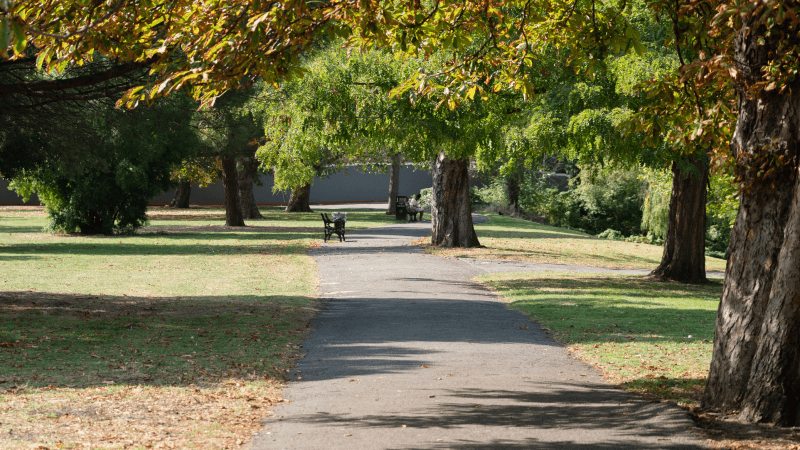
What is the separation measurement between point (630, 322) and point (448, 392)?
17.6 feet

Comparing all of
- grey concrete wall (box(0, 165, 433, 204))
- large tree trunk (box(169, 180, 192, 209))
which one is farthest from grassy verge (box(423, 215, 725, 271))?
grey concrete wall (box(0, 165, 433, 204))

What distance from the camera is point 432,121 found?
15438 mm

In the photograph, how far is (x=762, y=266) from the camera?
229 inches

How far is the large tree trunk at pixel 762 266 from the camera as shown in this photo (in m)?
5.62

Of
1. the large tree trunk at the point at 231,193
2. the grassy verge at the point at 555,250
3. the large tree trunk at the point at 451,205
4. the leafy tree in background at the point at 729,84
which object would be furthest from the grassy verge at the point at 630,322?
the large tree trunk at the point at 231,193

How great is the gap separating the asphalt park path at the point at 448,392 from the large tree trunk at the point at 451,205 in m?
10.0

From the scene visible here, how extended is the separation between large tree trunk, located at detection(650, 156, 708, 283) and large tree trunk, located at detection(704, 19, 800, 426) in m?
11.4

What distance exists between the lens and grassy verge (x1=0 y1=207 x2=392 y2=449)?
553 cm

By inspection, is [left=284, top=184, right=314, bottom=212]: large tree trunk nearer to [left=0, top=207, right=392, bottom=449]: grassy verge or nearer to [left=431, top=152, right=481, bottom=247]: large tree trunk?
[left=431, top=152, right=481, bottom=247]: large tree trunk

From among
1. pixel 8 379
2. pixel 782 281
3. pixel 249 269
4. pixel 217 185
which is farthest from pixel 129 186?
pixel 217 185

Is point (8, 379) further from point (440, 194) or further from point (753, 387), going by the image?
point (440, 194)

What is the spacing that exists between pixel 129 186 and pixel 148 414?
68.9 ft

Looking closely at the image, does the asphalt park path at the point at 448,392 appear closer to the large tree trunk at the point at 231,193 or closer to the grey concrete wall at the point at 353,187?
the large tree trunk at the point at 231,193

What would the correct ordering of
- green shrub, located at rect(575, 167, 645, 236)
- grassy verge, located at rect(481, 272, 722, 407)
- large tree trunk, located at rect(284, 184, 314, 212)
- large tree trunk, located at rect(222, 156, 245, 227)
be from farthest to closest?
large tree trunk, located at rect(284, 184, 314, 212)
green shrub, located at rect(575, 167, 645, 236)
large tree trunk, located at rect(222, 156, 245, 227)
grassy verge, located at rect(481, 272, 722, 407)
